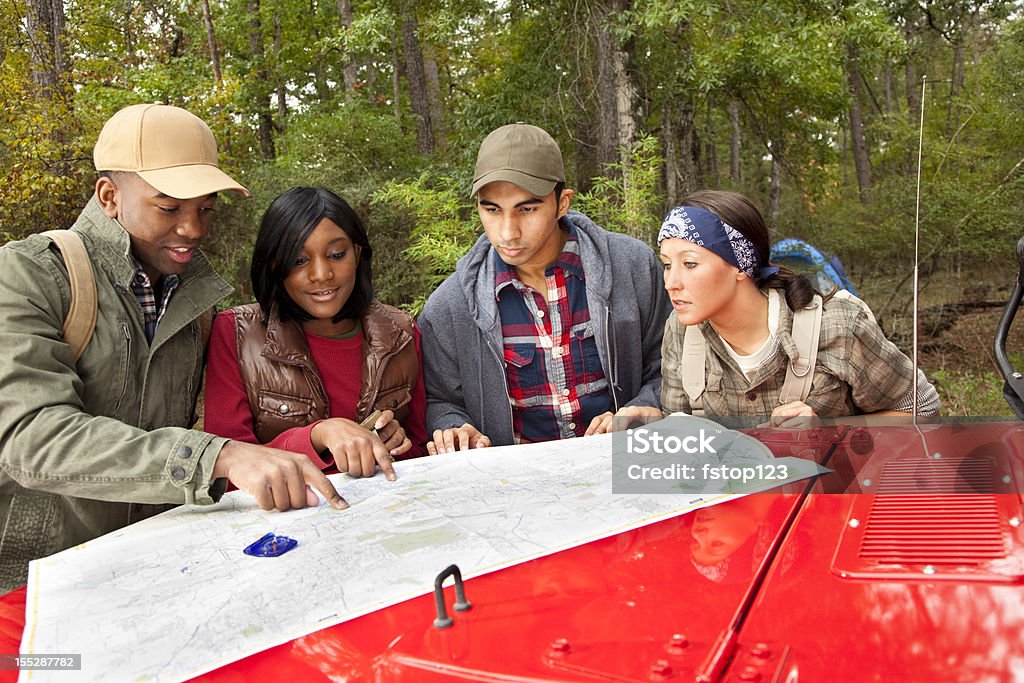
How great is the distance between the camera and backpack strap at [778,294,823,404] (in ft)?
8.48

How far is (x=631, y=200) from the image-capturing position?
7.32 meters

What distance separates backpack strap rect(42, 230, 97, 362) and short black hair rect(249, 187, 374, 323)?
64 cm

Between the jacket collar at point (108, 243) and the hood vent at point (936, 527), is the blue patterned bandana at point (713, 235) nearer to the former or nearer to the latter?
the hood vent at point (936, 527)

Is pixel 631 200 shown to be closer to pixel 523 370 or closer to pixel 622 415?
pixel 523 370

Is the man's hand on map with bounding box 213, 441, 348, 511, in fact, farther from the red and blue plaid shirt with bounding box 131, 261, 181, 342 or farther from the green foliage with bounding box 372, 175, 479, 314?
the green foliage with bounding box 372, 175, 479, 314

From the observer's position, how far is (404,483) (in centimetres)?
228

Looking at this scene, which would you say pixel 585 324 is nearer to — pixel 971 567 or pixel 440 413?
pixel 440 413

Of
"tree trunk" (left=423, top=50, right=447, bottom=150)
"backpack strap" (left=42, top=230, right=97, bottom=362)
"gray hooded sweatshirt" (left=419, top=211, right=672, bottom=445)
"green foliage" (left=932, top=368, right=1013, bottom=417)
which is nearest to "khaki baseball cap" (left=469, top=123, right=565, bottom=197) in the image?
"gray hooded sweatshirt" (left=419, top=211, right=672, bottom=445)

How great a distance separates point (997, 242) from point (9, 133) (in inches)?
460

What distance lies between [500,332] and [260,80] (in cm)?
1744

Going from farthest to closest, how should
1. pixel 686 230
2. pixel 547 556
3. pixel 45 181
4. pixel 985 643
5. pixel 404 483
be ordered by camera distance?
pixel 45 181, pixel 686 230, pixel 404 483, pixel 547 556, pixel 985 643

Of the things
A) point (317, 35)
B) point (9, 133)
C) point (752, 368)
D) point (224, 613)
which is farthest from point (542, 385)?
point (317, 35)

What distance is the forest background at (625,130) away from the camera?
338 inches
